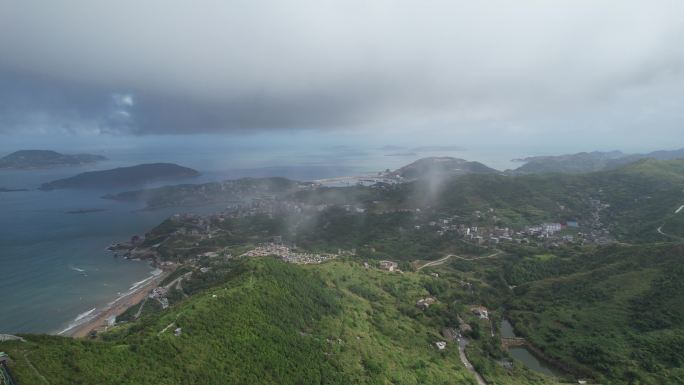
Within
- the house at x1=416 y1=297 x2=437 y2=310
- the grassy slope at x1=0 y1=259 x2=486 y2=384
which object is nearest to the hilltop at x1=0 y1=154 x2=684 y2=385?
the grassy slope at x1=0 y1=259 x2=486 y2=384

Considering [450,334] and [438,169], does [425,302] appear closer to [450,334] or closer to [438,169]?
[450,334]

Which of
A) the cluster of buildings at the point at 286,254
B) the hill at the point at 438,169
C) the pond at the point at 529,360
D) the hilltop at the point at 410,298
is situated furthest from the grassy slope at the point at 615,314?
the hill at the point at 438,169

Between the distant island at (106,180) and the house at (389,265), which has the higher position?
the distant island at (106,180)

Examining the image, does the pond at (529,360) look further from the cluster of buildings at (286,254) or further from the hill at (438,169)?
the hill at (438,169)

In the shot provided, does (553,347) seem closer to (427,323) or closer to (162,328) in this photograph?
(427,323)

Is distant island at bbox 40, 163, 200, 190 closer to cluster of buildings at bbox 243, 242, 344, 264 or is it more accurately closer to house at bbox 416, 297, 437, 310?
cluster of buildings at bbox 243, 242, 344, 264

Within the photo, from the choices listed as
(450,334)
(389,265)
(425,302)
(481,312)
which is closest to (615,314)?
(481,312)

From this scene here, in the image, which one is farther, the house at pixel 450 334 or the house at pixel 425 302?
the house at pixel 425 302
